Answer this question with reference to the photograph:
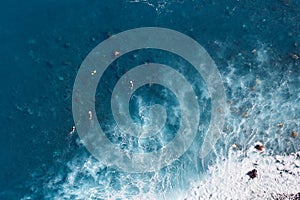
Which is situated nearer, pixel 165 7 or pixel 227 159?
pixel 227 159

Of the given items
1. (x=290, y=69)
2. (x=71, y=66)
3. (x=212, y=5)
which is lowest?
(x=290, y=69)

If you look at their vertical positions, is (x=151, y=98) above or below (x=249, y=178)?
above

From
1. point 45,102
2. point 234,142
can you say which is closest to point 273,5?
point 234,142

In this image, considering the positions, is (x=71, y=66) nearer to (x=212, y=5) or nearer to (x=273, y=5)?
(x=212, y=5)

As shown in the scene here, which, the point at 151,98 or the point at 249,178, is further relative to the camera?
the point at 151,98

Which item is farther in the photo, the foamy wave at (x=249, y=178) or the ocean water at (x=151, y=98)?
the ocean water at (x=151, y=98)

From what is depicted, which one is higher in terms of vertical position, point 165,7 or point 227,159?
point 165,7

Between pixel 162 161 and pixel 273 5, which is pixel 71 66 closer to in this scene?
pixel 162 161
